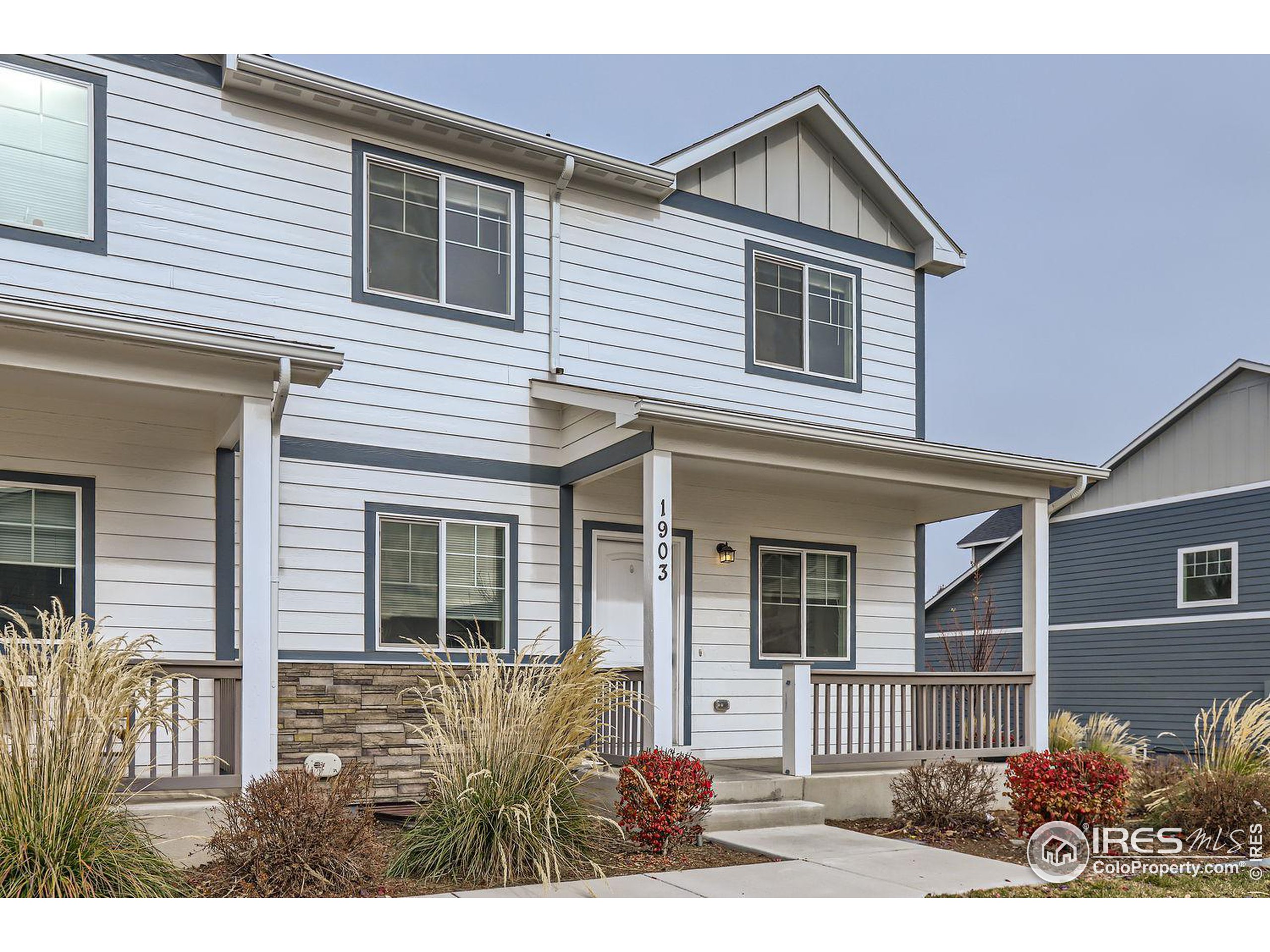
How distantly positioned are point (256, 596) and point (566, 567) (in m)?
3.47

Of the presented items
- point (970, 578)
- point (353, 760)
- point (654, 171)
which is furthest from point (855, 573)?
point (970, 578)

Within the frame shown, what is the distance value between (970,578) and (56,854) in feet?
65.1

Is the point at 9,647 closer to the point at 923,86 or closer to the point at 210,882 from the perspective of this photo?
the point at 210,882

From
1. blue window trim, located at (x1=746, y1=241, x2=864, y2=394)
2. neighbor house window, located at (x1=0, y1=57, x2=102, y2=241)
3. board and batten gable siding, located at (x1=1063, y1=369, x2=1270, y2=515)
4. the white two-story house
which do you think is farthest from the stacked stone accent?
board and batten gable siding, located at (x1=1063, y1=369, x2=1270, y2=515)

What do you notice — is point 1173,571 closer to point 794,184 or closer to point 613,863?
point 794,184

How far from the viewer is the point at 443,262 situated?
967 cm

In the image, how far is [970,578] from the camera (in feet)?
73.7

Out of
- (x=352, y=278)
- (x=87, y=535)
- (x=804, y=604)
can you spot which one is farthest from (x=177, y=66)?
(x=804, y=604)

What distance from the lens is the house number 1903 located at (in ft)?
28.0

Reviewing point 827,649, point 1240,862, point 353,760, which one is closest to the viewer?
point 1240,862

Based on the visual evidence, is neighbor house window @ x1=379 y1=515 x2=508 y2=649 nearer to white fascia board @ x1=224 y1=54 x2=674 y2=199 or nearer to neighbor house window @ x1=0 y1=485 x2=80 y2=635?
neighbor house window @ x1=0 y1=485 x2=80 y2=635

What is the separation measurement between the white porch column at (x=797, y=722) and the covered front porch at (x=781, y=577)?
0.01m

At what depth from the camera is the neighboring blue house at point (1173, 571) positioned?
1681cm

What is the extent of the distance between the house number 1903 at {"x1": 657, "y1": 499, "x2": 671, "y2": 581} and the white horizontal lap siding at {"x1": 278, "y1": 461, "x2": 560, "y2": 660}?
Answer: 3.30ft
